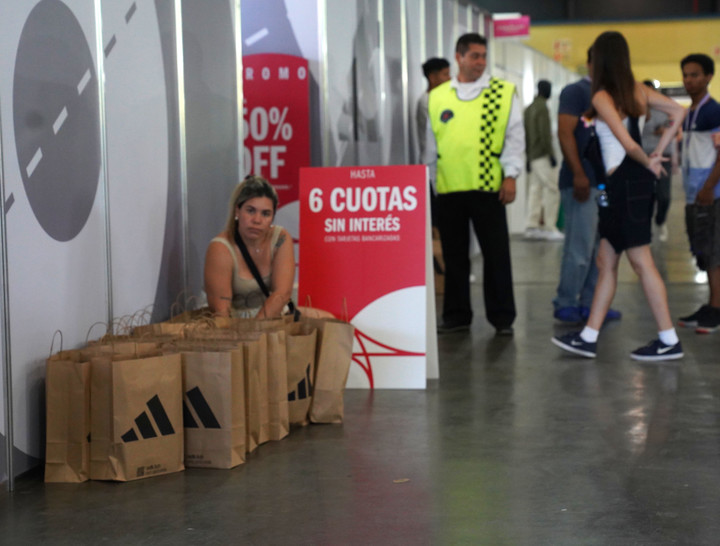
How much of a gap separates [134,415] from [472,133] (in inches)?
136

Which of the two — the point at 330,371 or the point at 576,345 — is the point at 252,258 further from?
the point at 576,345

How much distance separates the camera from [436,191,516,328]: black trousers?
636cm

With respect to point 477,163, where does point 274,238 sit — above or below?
below

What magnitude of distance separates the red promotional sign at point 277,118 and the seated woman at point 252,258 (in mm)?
2406

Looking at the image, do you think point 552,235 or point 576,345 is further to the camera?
point 552,235

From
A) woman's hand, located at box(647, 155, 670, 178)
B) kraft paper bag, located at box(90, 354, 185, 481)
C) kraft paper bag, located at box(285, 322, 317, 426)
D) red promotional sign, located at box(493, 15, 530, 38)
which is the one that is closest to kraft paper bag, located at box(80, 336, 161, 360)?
kraft paper bag, located at box(90, 354, 185, 481)

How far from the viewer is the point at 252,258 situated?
185 inches

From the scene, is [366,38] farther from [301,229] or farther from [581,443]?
[581,443]

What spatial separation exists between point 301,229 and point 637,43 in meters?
17.6

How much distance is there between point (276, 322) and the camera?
13.6ft

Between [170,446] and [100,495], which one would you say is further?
[170,446]

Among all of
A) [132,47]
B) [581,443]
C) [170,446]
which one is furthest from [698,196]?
[170,446]

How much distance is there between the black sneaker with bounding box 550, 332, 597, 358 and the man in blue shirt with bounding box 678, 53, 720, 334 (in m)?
1.17

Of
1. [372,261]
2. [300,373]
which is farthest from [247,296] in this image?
[300,373]
